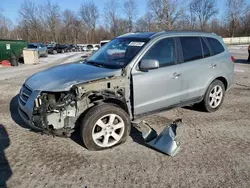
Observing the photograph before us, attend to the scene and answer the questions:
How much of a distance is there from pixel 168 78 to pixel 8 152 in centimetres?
290

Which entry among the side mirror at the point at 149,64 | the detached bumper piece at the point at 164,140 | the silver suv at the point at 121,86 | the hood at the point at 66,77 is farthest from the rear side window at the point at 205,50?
the hood at the point at 66,77

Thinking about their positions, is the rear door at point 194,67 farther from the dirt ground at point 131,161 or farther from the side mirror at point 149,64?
the side mirror at point 149,64

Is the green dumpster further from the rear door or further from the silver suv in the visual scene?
the rear door

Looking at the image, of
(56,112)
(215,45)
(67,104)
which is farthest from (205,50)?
(56,112)

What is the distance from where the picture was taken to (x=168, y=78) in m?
3.98

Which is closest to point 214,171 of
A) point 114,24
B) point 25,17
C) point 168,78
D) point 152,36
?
point 168,78

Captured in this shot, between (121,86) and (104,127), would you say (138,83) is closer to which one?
(121,86)

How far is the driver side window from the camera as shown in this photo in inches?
152

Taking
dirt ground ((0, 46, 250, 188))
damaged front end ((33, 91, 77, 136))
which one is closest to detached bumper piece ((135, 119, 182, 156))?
dirt ground ((0, 46, 250, 188))

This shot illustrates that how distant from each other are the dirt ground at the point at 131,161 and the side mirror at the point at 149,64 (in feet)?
4.08

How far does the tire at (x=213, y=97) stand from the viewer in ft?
15.8

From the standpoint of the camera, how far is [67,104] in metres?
3.22

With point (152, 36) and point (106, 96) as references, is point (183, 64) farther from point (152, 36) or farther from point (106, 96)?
point (106, 96)

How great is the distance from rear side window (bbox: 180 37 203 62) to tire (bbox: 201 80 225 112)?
2.61ft
